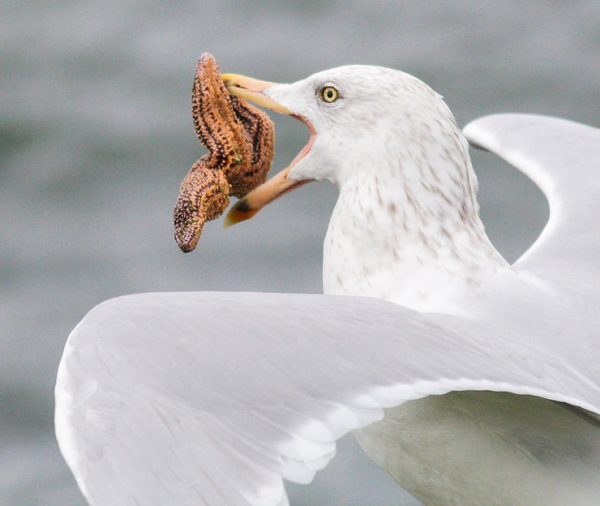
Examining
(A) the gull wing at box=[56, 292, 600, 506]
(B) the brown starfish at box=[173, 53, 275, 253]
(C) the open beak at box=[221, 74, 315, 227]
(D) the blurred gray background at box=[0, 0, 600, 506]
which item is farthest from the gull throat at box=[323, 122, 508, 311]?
(D) the blurred gray background at box=[0, 0, 600, 506]

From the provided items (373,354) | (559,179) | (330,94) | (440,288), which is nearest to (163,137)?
(559,179)

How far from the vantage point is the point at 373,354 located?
3.26 m

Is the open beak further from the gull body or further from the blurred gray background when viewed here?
Answer: the blurred gray background

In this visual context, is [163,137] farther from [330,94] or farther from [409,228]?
[409,228]

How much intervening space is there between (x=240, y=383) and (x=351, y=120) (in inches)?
39.6

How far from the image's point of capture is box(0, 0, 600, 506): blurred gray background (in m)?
5.91

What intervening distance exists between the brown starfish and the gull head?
0.21ft

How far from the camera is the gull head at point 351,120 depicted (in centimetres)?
395

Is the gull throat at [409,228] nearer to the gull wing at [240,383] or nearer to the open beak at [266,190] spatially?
the open beak at [266,190]

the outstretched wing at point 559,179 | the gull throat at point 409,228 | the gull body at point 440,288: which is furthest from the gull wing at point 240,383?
the outstretched wing at point 559,179

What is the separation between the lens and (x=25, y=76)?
7125mm

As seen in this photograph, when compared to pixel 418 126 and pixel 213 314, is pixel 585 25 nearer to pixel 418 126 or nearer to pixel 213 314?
pixel 418 126

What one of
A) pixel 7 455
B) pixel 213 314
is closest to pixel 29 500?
pixel 7 455

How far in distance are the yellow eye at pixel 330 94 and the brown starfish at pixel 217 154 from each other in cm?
24
